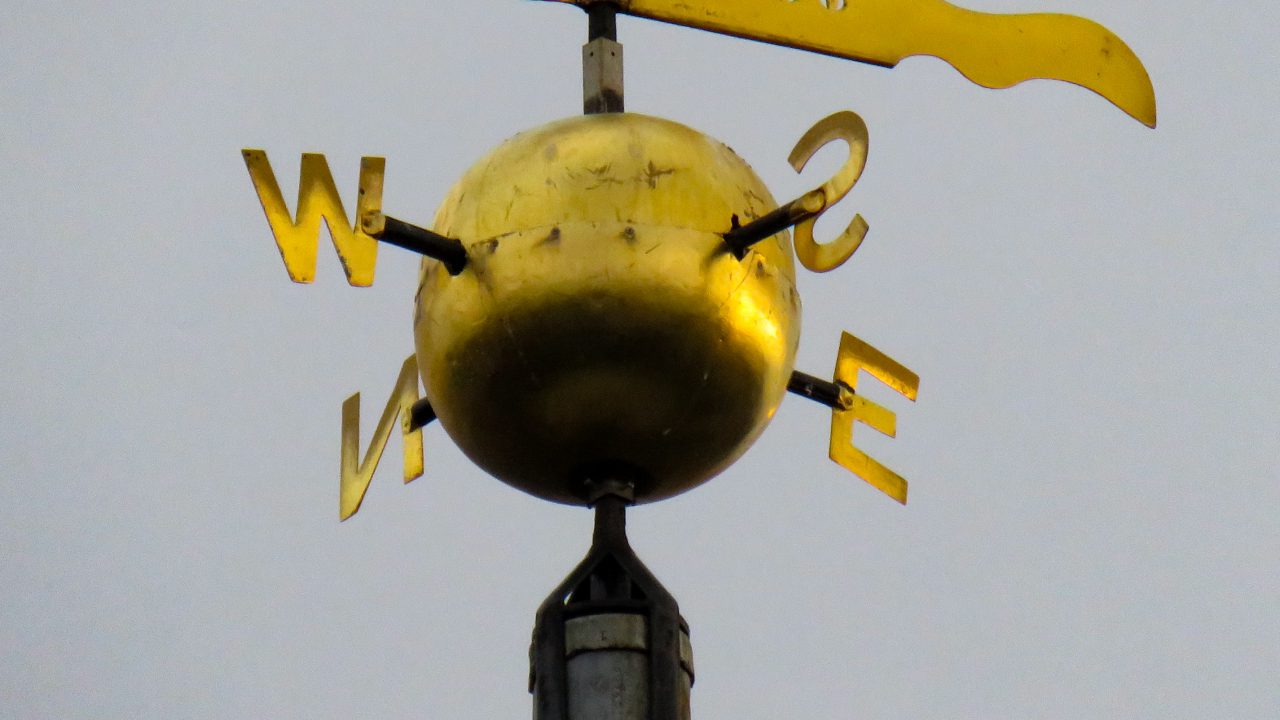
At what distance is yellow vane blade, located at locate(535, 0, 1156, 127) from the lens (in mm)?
10375

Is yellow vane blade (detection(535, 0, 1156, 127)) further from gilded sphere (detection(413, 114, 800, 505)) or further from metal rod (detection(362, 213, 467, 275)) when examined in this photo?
metal rod (detection(362, 213, 467, 275))

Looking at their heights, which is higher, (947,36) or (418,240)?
(947,36)

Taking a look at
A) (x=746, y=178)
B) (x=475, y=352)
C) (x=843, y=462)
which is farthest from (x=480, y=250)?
(x=843, y=462)

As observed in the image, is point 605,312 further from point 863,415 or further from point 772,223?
point 863,415

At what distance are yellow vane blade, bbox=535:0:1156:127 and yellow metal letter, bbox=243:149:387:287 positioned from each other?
1353 millimetres

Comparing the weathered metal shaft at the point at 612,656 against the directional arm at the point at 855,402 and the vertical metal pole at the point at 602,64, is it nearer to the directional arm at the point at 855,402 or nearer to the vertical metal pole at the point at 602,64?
the directional arm at the point at 855,402

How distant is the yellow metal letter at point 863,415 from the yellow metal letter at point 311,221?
201 centimetres

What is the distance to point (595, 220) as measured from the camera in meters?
9.47

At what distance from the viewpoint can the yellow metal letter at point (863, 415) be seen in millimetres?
10688

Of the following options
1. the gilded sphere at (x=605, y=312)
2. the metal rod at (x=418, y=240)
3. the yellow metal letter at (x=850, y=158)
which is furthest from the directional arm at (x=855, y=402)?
the metal rod at (x=418, y=240)

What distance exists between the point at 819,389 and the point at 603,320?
145cm

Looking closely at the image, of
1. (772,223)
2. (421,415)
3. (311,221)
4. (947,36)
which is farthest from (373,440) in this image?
(947,36)

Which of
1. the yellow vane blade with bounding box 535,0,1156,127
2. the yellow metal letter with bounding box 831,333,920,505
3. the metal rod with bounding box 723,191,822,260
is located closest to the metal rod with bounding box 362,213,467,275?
the metal rod with bounding box 723,191,822,260

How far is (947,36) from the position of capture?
1088cm
